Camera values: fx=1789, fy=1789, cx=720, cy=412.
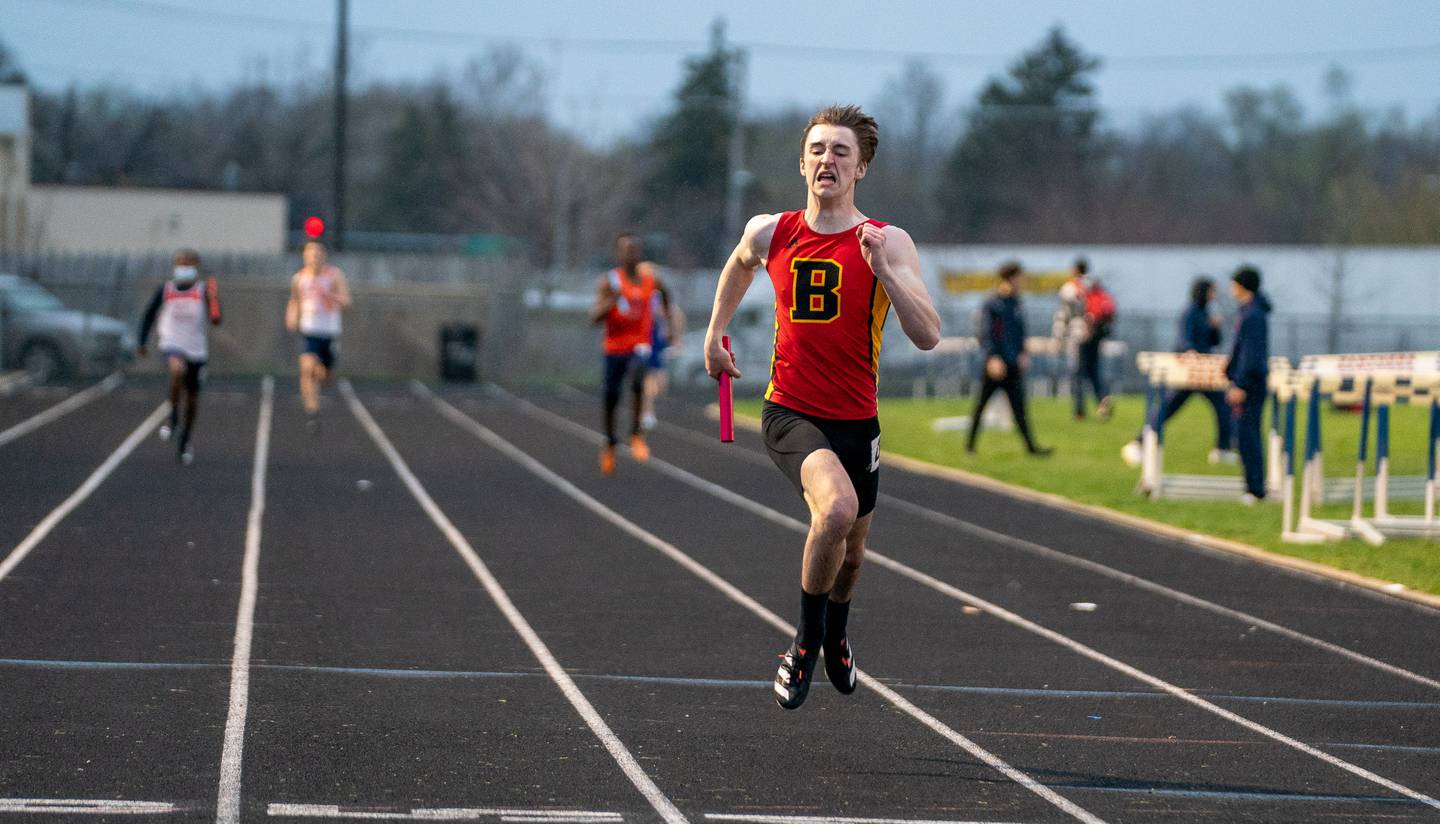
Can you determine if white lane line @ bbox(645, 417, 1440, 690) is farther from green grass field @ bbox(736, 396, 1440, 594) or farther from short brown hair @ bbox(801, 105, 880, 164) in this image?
→ short brown hair @ bbox(801, 105, 880, 164)

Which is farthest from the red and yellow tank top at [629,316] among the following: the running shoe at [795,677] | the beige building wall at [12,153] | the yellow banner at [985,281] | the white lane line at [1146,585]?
the beige building wall at [12,153]

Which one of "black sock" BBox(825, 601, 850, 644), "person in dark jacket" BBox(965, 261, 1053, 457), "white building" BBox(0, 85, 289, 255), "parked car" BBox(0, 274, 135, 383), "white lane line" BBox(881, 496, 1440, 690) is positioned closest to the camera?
"black sock" BBox(825, 601, 850, 644)

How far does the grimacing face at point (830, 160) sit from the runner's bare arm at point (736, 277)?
241 mm

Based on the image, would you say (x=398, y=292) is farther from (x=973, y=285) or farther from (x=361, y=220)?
(x=361, y=220)

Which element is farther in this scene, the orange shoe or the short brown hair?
the orange shoe

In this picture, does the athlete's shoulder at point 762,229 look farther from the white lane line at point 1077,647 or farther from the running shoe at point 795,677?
the white lane line at point 1077,647

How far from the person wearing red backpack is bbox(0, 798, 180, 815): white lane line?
761 inches

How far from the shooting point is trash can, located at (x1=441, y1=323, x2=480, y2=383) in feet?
115

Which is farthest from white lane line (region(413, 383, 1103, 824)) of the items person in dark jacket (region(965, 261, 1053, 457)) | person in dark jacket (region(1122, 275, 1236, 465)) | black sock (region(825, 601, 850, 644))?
person in dark jacket (region(1122, 275, 1236, 465))

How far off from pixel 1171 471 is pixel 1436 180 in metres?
33.2

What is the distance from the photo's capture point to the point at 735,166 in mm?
60031

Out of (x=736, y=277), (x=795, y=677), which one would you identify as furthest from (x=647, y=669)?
(x=736, y=277)

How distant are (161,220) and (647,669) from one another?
51434 millimetres

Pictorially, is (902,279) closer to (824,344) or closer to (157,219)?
(824,344)
